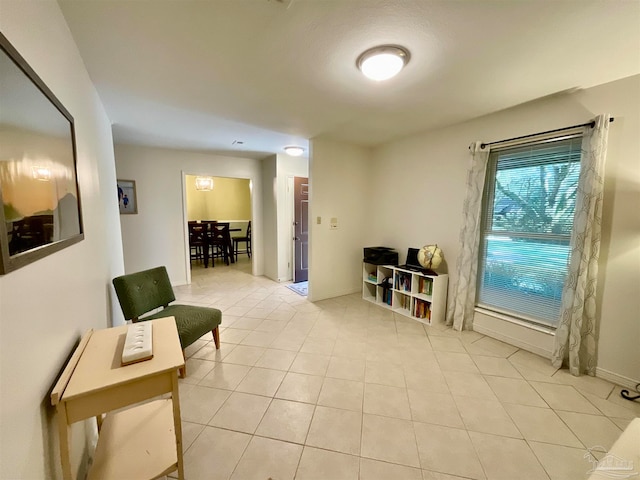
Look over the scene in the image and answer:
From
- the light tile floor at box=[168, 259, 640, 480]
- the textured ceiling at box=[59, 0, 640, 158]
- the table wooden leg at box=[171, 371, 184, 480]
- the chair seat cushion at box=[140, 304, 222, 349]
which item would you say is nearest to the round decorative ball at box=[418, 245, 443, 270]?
the light tile floor at box=[168, 259, 640, 480]

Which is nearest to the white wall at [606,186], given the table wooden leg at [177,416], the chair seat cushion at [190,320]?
the chair seat cushion at [190,320]

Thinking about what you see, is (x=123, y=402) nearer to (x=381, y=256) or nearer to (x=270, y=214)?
(x=381, y=256)

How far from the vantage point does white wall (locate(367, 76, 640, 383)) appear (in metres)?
1.90

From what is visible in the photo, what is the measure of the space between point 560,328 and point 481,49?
2268 millimetres

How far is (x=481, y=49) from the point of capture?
5.16 ft

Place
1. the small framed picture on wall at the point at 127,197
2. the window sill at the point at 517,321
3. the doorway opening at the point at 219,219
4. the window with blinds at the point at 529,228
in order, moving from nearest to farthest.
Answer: the window with blinds at the point at 529,228 < the window sill at the point at 517,321 < the small framed picture on wall at the point at 127,197 < the doorway opening at the point at 219,219

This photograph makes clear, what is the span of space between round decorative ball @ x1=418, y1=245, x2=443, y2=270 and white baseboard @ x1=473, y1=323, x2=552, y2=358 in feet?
2.55

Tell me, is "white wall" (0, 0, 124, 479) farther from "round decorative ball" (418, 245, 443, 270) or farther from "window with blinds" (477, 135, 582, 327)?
"window with blinds" (477, 135, 582, 327)

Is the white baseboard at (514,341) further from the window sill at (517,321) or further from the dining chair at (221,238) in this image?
the dining chair at (221,238)

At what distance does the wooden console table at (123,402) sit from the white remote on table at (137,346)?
29mm

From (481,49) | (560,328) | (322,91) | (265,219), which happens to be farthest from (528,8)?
(265,219)

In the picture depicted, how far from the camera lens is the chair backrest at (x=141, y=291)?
2031 millimetres

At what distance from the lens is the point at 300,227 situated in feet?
15.3

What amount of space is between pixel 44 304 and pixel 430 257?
3132 mm
